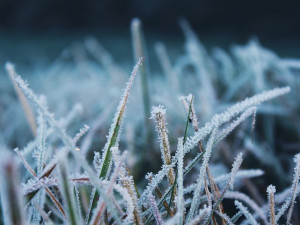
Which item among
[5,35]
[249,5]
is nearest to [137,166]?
[249,5]

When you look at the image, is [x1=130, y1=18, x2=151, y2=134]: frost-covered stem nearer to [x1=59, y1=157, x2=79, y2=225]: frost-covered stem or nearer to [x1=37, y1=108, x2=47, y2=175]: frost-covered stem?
[x1=37, y1=108, x2=47, y2=175]: frost-covered stem

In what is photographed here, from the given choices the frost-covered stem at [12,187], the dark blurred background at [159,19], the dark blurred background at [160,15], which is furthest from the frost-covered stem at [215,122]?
the dark blurred background at [160,15]

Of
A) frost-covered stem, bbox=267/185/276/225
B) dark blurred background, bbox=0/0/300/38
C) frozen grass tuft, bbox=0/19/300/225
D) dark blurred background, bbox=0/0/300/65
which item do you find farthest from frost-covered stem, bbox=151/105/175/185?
dark blurred background, bbox=0/0/300/38

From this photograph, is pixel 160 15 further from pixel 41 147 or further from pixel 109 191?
pixel 109 191

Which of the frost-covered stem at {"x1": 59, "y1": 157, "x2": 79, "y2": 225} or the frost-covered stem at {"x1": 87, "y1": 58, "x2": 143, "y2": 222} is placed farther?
the frost-covered stem at {"x1": 87, "y1": 58, "x2": 143, "y2": 222}

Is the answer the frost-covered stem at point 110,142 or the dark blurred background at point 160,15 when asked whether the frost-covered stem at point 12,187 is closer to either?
the frost-covered stem at point 110,142

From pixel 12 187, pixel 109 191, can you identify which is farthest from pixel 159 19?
pixel 12 187

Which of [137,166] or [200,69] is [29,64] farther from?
[137,166]

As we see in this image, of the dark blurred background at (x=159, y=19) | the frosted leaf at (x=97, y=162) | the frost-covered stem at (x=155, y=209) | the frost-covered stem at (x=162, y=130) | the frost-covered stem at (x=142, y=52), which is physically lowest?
the frost-covered stem at (x=155, y=209)

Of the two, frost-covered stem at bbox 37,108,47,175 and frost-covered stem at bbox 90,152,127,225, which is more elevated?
frost-covered stem at bbox 37,108,47,175
